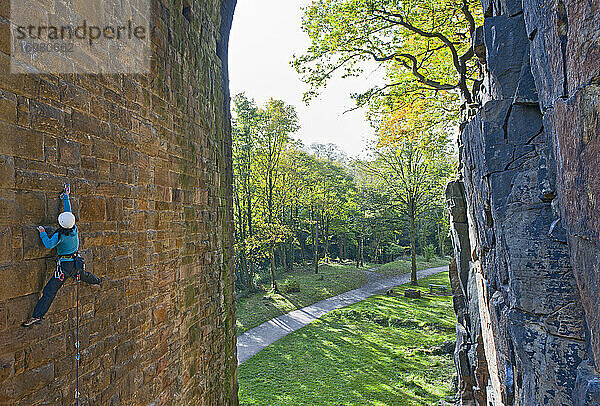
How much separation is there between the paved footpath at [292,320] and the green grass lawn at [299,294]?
1.42ft

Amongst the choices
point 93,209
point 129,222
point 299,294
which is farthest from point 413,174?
point 93,209

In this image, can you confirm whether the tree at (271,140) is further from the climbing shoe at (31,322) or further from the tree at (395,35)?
the climbing shoe at (31,322)

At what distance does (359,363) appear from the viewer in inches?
464

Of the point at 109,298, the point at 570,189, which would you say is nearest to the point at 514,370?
the point at 570,189

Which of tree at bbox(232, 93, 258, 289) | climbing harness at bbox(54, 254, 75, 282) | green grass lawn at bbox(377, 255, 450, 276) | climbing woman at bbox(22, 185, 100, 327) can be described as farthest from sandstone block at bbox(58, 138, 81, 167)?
green grass lawn at bbox(377, 255, 450, 276)

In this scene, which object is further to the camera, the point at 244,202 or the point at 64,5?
the point at 244,202

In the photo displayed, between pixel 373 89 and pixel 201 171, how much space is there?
24.2 ft

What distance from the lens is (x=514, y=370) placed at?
186 inches

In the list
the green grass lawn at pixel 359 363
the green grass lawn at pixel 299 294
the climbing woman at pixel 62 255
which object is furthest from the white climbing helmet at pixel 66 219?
the green grass lawn at pixel 299 294

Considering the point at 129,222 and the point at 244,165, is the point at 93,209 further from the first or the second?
the point at 244,165

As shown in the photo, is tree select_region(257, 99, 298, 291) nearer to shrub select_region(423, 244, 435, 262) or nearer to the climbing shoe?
shrub select_region(423, 244, 435, 262)

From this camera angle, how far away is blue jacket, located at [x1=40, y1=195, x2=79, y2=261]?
2.53 meters

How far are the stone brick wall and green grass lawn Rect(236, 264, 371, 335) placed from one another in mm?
10587

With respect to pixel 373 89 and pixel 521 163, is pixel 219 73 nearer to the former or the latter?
pixel 521 163
